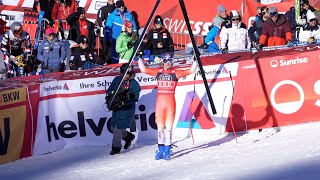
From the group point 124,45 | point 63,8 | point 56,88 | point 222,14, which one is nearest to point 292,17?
point 222,14

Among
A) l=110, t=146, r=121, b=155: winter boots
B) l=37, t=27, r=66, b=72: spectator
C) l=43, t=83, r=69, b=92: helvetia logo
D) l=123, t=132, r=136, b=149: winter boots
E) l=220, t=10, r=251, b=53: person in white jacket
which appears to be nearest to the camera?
l=110, t=146, r=121, b=155: winter boots

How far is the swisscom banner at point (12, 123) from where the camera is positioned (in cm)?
1717

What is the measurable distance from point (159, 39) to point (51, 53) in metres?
2.21

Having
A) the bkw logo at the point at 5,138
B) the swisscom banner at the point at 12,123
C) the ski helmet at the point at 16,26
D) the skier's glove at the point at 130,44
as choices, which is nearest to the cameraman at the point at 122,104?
the swisscom banner at the point at 12,123

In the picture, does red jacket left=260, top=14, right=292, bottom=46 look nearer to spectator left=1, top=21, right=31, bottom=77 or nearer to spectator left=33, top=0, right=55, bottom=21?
spectator left=1, top=21, right=31, bottom=77

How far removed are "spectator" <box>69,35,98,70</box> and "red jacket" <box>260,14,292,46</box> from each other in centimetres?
345

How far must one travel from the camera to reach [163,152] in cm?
1681

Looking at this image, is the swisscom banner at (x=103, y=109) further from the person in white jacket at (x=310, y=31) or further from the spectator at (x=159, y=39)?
the person in white jacket at (x=310, y=31)

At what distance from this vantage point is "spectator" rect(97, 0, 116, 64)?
21.6m

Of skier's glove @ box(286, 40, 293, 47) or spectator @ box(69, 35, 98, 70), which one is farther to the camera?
spectator @ box(69, 35, 98, 70)

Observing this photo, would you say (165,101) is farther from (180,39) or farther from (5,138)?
(180,39)

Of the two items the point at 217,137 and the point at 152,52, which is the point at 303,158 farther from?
the point at 152,52

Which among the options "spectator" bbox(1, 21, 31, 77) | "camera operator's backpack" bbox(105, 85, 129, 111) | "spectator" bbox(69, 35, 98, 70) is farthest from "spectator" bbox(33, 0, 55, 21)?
"camera operator's backpack" bbox(105, 85, 129, 111)

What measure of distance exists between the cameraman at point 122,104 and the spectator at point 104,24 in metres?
3.85
